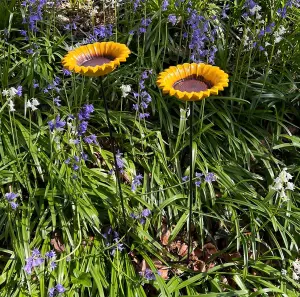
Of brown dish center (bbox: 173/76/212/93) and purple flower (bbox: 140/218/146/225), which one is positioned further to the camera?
purple flower (bbox: 140/218/146/225)

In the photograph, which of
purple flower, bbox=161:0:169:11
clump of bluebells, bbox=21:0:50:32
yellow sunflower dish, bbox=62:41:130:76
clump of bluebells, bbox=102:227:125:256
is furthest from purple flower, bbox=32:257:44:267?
purple flower, bbox=161:0:169:11

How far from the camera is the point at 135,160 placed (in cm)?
368

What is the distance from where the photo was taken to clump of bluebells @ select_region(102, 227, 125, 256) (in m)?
3.10

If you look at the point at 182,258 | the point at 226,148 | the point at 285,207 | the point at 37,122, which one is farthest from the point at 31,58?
the point at 285,207

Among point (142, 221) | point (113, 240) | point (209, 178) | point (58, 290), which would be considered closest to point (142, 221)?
point (142, 221)

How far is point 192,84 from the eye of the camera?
2.48 m

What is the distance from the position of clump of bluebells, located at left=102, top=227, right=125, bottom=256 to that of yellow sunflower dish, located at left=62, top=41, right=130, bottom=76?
1142 millimetres

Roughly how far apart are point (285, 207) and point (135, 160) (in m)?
1.13

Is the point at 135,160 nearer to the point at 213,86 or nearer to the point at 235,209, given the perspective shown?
the point at 235,209

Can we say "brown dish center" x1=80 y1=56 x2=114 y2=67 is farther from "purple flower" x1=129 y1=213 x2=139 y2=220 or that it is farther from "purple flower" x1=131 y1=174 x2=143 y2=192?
"purple flower" x1=129 y1=213 x2=139 y2=220

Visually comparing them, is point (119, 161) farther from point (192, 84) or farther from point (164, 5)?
point (164, 5)

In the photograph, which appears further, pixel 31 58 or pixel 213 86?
pixel 31 58

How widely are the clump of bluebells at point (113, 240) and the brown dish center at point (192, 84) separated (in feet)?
3.69

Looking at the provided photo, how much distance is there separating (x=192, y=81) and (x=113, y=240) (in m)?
1.28
